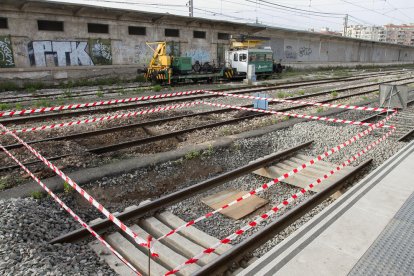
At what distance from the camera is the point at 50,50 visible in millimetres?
21828

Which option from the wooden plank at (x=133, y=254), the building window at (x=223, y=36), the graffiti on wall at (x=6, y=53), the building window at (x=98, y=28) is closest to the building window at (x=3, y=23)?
the graffiti on wall at (x=6, y=53)

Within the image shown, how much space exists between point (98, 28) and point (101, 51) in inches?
66.5

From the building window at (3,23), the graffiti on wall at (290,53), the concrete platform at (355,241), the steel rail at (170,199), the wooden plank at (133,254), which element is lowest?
the wooden plank at (133,254)

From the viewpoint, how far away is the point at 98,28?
24016 millimetres

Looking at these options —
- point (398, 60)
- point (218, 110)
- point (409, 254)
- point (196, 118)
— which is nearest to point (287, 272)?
point (409, 254)

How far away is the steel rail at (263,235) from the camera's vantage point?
11.9ft

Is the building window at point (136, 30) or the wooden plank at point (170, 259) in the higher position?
the building window at point (136, 30)

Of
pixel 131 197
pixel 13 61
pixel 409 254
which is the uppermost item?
pixel 13 61

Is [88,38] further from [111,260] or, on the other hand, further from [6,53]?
[111,260]

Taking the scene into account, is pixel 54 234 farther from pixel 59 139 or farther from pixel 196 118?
pixel 196 118

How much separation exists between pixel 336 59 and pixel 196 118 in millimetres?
46731

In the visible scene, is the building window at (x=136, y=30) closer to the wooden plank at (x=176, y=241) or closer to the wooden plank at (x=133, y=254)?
the wooden plank at (x=176, y=241)

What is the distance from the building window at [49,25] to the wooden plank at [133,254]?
21.4 meters

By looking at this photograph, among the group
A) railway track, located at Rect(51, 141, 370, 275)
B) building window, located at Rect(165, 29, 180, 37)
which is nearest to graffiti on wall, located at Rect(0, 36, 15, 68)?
building window, located at Rect(165, 29, 180, 37)
